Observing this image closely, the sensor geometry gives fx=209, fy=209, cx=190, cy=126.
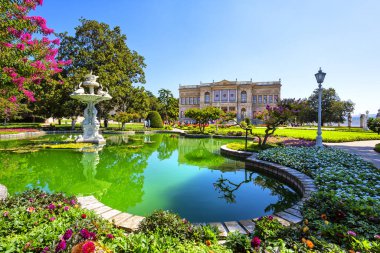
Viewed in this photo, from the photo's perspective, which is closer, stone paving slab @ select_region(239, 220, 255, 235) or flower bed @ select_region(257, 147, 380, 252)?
flower bed @ select_region(257, 147, 380, 252)

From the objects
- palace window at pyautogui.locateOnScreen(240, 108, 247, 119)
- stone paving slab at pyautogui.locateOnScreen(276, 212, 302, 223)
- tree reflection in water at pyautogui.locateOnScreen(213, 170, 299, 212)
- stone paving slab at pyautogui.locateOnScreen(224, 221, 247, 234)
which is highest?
palace window at pyautogui.locateOnScreen(240, 108, 247, 119)

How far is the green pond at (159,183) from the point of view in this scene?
4.00 m

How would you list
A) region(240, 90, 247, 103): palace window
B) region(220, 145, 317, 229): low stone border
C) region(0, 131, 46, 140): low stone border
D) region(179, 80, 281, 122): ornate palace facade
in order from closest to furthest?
region(220, 145, 317, 229): low stone border < region(0, 131, 46, 140): low stone border < region(179, 80, 281, 122): ornate palace facade < region(240, 90, 247, 103): palace window

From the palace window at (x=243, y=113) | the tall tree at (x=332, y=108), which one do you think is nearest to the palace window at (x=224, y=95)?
the palace window at (x=243, y=113)

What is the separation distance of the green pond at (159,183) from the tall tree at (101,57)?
15.2m

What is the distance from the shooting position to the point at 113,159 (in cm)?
832

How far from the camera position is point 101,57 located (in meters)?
22.4

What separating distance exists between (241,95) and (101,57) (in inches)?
1276

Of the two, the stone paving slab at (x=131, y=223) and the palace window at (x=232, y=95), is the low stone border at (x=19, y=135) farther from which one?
the palace window at (x=232, y=95)

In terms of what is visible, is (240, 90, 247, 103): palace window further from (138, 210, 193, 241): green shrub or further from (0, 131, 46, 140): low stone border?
(138, 210, 193, 241): green shrub

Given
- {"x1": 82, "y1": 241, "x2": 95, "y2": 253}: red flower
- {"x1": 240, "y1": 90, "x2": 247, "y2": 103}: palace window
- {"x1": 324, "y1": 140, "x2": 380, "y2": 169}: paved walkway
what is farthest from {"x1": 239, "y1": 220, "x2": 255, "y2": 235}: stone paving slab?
{"x1": 240, "y1": 90, "x2": 247, "y2": 103}: palace window

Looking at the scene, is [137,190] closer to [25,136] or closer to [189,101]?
[25,136]

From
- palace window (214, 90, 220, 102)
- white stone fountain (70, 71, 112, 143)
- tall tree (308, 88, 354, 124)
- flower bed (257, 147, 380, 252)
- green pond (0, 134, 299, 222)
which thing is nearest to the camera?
flower bed (257, 147, 380, 252)

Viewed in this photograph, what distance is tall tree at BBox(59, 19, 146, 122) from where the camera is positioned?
2206 centimetres
